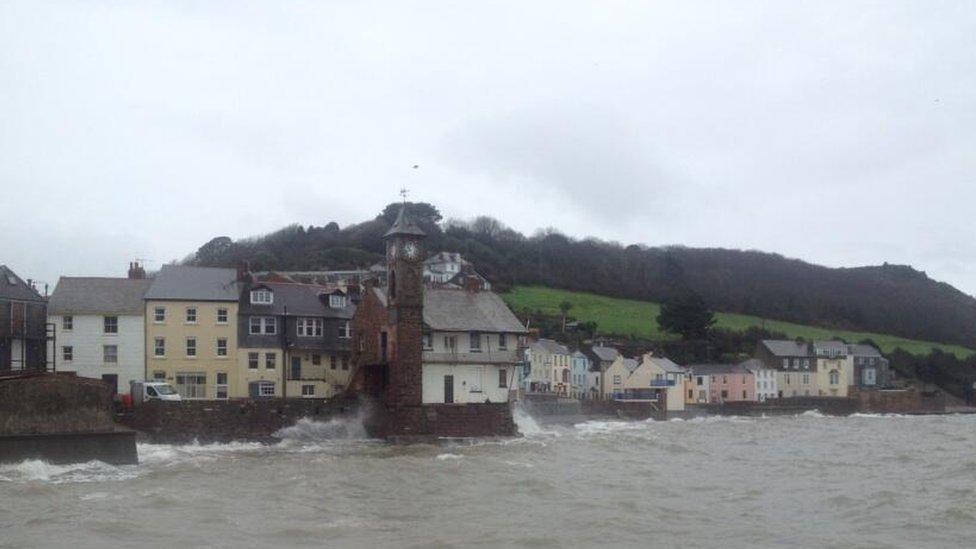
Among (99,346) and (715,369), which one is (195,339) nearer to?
(99,346)

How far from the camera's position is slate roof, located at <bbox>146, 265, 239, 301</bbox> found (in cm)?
5291

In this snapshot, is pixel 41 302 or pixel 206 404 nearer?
pixel 206 404

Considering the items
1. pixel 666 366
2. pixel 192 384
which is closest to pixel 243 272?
pixel 192 384

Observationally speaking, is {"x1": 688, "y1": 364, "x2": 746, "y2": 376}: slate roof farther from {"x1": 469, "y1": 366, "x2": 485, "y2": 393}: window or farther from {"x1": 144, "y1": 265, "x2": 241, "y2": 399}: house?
{"x1": 144, "y1": 265, "x2": 241, "y2": 399}: house

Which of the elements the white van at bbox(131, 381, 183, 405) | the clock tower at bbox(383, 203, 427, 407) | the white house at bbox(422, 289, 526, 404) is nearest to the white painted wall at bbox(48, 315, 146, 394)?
the white van at bbox(131, 381, 183, 405)

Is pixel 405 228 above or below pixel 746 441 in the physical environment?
above

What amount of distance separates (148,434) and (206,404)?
2.68 metres

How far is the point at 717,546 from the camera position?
814 inches

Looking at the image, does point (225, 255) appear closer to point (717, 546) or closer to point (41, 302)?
point (41, 302)

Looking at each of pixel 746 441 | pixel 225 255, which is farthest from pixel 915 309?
pixel 746 441

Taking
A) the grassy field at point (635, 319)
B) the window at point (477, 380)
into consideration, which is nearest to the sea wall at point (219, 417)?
the window at point (477, 380)

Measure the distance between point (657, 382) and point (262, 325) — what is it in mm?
42816

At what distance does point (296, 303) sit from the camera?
2211 inches

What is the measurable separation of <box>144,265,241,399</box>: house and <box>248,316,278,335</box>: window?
109 millimetres
